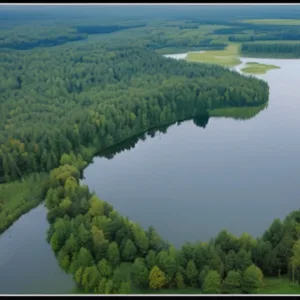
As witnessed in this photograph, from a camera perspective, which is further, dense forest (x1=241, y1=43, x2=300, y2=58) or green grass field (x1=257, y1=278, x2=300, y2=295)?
dense forest (x1=241, y1=43, x2=300, y2=58)

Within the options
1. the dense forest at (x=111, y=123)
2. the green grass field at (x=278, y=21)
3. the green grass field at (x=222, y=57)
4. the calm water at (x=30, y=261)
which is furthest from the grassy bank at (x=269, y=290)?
the green grass field at (x=278, y=21)

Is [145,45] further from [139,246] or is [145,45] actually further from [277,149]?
[139,246]

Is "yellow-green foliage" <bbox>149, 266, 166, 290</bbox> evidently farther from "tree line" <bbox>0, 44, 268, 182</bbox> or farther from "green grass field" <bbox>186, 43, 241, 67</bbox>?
"green grass field" <bbox>186, 43, 241, 67</bbox>

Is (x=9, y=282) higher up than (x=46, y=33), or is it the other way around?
(x=46, y=33)

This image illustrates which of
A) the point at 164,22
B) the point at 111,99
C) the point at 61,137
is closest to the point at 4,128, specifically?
the point at 61,137

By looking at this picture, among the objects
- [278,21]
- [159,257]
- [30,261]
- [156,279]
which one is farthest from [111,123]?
[278,21]

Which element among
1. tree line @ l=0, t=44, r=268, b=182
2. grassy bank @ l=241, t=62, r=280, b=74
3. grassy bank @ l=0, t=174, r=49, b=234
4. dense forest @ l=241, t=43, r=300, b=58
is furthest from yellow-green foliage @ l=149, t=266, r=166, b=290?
dense forest @ l=241, t=43, r=300, b=58
